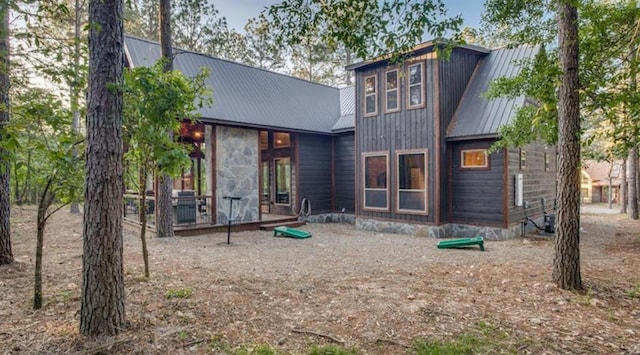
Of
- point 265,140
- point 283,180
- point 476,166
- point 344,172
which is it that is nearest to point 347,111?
point 344,172

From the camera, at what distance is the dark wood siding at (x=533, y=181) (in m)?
9.21

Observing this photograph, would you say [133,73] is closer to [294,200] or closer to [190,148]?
[190,148]

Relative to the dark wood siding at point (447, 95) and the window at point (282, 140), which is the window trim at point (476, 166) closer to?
the dark wood siding at point (447, 95)

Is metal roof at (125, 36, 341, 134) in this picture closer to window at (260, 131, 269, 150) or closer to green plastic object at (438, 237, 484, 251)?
window at (260, 131, 269, 150)

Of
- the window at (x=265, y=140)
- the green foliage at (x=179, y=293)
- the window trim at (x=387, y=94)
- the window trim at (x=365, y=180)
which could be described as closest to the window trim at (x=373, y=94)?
the window trim at (x=387, y=94)

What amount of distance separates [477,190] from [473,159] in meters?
0.86

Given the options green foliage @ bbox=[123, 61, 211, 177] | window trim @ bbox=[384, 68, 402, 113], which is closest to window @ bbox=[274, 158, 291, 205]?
window trim @ bbox=[384, 68, 402, 113]

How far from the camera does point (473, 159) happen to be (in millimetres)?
9438

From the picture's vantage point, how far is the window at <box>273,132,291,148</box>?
1283cm

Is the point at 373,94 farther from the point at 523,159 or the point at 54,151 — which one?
the point at 54,151

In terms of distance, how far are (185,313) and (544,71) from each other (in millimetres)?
5640

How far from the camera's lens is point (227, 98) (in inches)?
426

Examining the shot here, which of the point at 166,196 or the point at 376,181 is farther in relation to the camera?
the point at 376,181

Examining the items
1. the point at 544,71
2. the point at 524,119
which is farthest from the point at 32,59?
the point at 524,119
